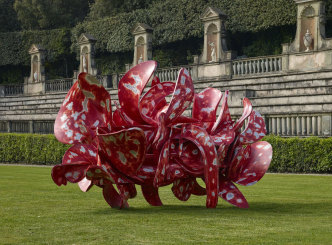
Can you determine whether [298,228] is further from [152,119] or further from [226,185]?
[152,119]

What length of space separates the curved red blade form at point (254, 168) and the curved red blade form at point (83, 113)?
2.10 meters

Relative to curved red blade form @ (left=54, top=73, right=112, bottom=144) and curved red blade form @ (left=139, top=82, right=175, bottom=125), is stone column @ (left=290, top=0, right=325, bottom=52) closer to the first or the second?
curved red blade form @ (left=139, top=82, right=175, bottom=125)

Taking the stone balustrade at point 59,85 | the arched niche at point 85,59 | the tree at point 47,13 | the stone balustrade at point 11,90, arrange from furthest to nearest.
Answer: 1. the tree at point 47,13
2. the stone balustrade at point 11,90
3. the arched niche at point 85,59
4. the stone balustrade at point 59,85

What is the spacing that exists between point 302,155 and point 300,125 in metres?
A: 1.60

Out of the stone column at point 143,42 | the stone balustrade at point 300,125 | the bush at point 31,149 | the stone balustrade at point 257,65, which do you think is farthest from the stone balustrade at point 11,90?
the stone balustrade at point 300,125

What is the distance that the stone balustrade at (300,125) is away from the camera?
1717cm

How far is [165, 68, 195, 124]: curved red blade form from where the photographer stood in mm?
8555

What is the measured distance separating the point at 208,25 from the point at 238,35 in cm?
580

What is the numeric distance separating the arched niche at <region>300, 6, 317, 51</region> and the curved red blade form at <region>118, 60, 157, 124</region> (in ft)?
52.6

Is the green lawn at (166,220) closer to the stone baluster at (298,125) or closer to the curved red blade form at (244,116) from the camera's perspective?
the curved red blade form at (244,116)

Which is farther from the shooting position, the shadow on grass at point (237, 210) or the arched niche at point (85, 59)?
the arched niche at point (85, 59)

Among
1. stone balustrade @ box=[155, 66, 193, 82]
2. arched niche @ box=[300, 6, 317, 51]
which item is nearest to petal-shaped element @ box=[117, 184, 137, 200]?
arched niche @ box=[300, 6, 317, 51]

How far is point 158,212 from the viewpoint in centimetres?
837

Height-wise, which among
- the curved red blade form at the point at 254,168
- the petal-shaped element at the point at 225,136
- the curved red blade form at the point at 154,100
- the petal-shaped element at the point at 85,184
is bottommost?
the petal-shaped element at the point at 85,184
